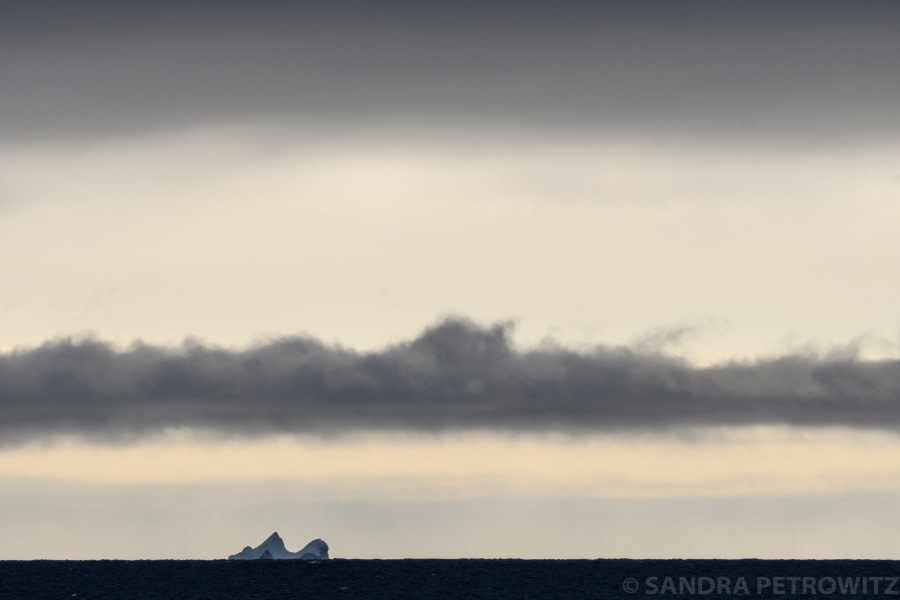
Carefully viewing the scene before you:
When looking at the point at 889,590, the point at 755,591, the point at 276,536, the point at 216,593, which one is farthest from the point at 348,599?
the point at 889,590

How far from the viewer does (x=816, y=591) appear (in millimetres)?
184125

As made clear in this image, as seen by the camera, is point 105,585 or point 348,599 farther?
point 105,585

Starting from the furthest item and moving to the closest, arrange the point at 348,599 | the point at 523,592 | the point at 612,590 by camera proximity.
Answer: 1. the point at 612,590
2. the point at 523,592
3. the point at 348,599

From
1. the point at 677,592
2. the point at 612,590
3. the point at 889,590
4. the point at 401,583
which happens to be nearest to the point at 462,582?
the point at 401,583

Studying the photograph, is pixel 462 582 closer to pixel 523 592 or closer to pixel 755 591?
pixel 523 592

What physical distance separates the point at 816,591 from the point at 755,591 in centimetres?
1120

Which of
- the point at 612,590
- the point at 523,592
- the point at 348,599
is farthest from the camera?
the point at 612,590

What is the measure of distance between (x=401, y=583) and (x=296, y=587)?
72.1 feet

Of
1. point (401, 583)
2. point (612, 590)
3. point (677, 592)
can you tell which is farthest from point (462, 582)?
point (677, 592)

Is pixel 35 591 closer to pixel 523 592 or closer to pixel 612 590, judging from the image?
pixel 523 592

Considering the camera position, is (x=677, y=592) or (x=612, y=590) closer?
(x=677, y=592)

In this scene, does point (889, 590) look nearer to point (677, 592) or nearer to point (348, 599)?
point (677, 592)

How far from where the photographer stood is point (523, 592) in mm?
173875

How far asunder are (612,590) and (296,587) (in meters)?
40.3
